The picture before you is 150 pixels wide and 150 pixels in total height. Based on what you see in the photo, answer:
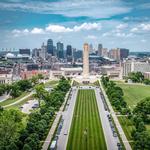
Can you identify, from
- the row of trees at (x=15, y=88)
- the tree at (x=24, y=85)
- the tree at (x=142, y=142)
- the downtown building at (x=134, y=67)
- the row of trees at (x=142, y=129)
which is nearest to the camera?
the tree at (x=142, y=142)

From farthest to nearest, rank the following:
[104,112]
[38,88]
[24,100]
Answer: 1. [24,100]
2. [38,88]
3. [104,112]

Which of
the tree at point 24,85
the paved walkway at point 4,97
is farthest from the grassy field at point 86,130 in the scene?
the tree at point 24,85

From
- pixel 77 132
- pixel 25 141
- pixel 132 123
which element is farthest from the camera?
pixel 132 123

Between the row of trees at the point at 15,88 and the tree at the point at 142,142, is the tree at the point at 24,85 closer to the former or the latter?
the row of trees at the point at 15,88

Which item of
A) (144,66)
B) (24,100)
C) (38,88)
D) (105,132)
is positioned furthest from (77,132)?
(144,66)

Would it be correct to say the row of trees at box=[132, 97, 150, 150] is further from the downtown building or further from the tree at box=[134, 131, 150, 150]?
the downtown building

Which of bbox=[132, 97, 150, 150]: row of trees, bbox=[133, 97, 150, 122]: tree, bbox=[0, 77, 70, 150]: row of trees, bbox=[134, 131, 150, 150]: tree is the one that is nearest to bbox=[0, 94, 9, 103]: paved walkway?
bbox=[0, 77, 70, 150]: row of trees

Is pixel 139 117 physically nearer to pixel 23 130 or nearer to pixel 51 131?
pixel 51 131

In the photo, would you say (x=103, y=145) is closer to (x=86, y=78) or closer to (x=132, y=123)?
(x=132, y=123)

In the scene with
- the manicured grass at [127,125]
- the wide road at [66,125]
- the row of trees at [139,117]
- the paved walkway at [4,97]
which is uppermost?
the row of trees at [139,117]
